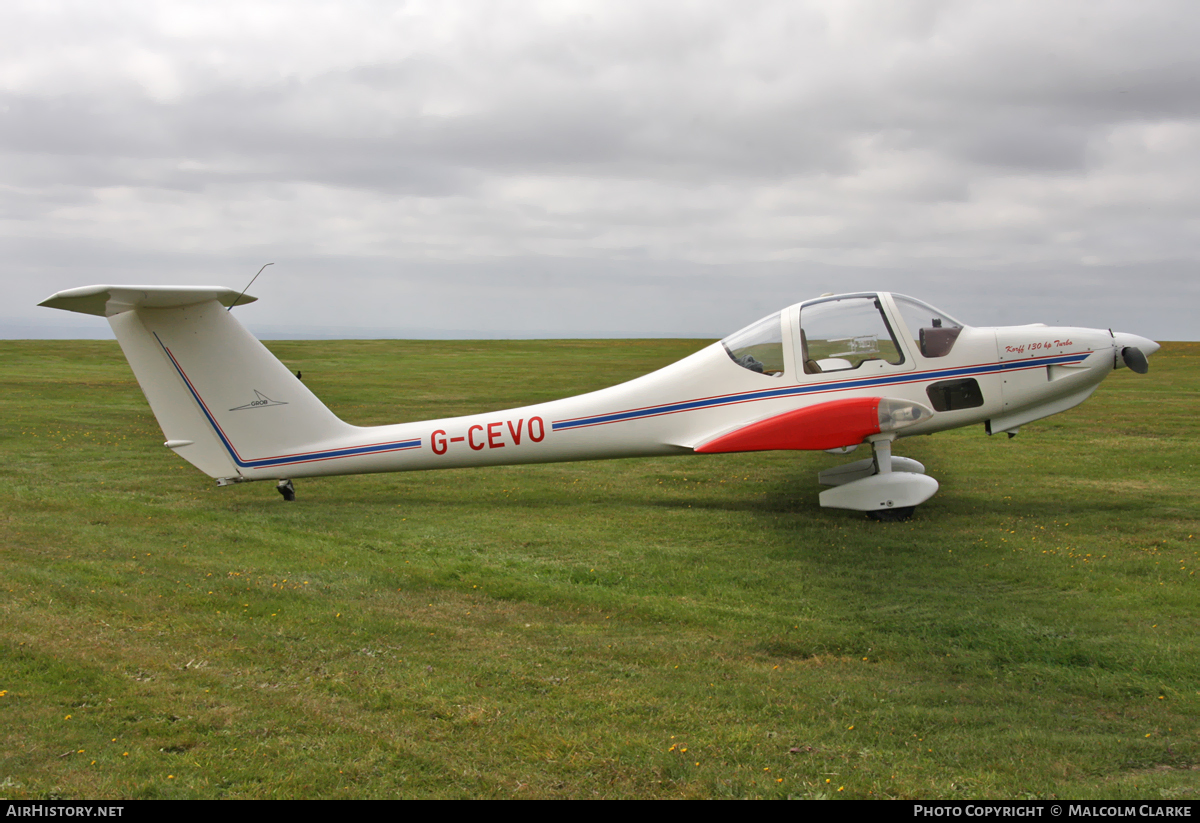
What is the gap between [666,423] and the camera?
9.68 metres

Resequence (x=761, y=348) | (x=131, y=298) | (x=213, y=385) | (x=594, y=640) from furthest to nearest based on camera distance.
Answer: (x=761, y=348)
(x=213, y=385)
(x=131, y=298)
(x=594, y=640)

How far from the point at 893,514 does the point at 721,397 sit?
2388 millimetres

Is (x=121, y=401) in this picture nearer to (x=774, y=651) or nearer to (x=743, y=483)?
(x=743, y=483)

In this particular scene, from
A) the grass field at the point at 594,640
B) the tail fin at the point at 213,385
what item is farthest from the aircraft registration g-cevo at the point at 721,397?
the grass field at the point at 594,640

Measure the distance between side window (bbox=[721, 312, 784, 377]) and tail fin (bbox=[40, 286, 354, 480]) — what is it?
5018 mm

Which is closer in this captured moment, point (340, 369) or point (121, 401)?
point (121, 401)

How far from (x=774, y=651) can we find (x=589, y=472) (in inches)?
282

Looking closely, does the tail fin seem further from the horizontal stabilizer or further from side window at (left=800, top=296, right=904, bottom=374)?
side window at (left=800, top=296, right=904, bottom=374)

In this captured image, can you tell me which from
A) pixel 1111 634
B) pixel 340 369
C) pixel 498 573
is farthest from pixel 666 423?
pixel 340 369

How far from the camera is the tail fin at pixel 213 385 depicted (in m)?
8.80

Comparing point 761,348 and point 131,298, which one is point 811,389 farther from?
point 131,298

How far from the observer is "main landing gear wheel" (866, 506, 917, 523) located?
892 cm

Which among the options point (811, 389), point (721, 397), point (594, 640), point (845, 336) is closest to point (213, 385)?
point (721, 397)

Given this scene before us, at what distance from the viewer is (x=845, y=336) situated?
927 cm
